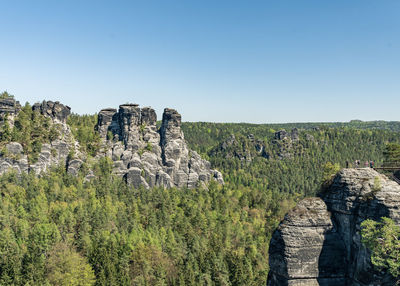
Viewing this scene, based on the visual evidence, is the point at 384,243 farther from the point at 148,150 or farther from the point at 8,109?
the point at 8,109

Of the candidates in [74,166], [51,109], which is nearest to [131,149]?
[74,166]

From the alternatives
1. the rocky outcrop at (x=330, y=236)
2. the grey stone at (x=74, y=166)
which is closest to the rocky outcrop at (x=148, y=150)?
the grey stone at (x=74, y=166)

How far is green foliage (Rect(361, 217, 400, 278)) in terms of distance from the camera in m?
24.3

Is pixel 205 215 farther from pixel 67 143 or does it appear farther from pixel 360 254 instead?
pixel 360 254

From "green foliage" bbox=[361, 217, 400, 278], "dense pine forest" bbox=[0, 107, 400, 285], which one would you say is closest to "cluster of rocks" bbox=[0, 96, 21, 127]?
"dense pine forest" bbox=[0, 107, 400, 285]

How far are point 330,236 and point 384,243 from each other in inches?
219

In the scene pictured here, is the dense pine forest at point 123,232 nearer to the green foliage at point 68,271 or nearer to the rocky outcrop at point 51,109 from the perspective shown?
the green foliage at point 68,271

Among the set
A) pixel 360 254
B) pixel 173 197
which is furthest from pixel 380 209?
pixel 173 197

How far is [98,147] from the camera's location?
14162 cm

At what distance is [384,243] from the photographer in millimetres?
24891

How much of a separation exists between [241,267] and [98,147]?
95.9 m

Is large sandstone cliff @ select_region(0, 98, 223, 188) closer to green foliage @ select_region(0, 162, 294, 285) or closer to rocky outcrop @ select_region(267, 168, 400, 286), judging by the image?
green foliage @ select_region(0, 162, 294, 285)

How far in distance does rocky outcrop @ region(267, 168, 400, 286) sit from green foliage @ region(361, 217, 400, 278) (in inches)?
60.7

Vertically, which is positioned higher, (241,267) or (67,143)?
(67,143)
